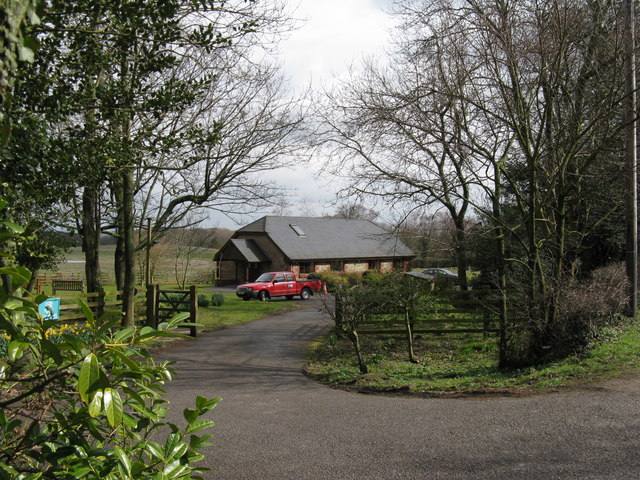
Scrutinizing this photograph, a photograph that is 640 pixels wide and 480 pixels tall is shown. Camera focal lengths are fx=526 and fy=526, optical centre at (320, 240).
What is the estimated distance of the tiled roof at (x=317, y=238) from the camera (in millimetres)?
46250

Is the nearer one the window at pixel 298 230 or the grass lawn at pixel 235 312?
the grass lawn at pixel 235 312

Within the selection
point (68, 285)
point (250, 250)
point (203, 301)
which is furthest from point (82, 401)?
point (250, 250)

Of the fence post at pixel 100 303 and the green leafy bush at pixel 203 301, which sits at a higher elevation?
the fence post at pixel 100 303

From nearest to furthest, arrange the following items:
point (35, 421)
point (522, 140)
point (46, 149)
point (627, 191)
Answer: point (35, 421) → point (46, 149) → point (522, 140) → point (627, 191)

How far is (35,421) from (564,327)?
9.60 meters

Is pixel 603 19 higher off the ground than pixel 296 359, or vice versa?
pixel 603 19

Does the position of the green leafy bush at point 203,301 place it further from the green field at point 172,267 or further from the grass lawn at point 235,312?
the green field at point 172,267

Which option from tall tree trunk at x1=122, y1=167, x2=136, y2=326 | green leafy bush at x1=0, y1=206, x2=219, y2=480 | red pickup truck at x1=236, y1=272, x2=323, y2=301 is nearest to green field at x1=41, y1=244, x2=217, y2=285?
red pickup truck at x1=236, y1=272, x2=323, y2=301

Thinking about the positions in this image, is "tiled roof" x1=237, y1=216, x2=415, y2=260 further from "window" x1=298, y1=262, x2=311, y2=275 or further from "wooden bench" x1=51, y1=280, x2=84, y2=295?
"wooden bench" x1=51, y1=280, x2=84, y2=295

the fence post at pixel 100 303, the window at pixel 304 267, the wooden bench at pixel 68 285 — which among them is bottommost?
the wooden bench at pixel 68 285

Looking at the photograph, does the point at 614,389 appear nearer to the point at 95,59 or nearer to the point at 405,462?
the point at 405,462

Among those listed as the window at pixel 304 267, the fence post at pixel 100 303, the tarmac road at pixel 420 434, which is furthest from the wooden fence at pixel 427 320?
the window at pixel 304 267

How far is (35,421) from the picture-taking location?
2.15 meters

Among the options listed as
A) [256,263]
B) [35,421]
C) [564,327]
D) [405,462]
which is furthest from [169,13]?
[256,263]
